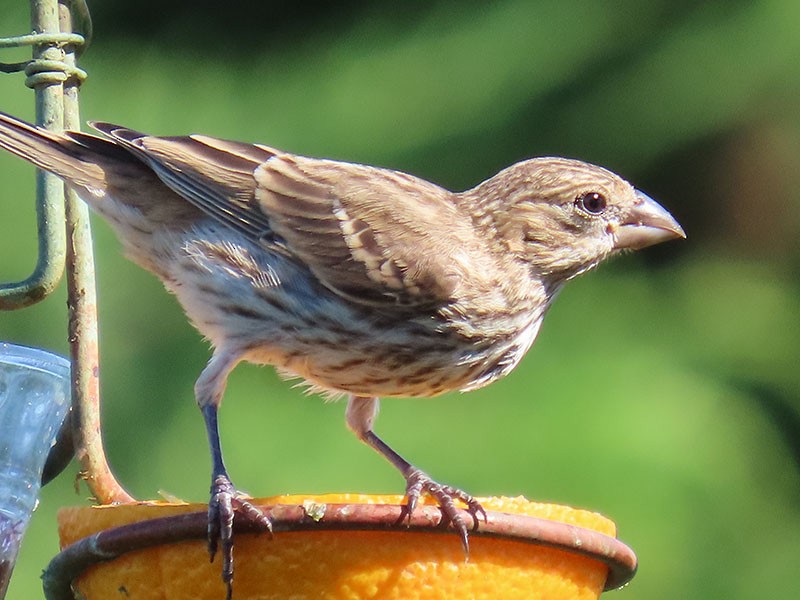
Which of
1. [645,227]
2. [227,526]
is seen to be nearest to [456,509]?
[227,526]

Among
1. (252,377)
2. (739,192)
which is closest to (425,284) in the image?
(252,377)

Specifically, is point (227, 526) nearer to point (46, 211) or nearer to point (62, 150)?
point (46, 211)

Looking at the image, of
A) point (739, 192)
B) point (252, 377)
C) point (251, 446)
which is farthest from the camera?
point (739, 192)

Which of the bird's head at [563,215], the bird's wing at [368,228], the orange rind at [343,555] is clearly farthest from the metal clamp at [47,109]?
the bird's head at [563,215]

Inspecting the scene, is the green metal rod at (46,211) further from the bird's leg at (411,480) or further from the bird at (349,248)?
the bird's leg at (411,480)

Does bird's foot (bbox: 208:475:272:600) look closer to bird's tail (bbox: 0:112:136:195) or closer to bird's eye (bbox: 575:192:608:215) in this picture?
bird's tail (bbox: 0:112:136:195)

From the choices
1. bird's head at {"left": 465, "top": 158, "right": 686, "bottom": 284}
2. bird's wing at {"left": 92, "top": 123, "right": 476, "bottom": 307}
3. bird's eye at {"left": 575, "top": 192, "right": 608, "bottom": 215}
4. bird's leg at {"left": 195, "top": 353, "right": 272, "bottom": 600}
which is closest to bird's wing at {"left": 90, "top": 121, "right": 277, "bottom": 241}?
bird's wing at {"left": 92, "top": 123, "right": 476, "bottom": 307}

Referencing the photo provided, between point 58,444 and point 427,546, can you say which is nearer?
point 427,546

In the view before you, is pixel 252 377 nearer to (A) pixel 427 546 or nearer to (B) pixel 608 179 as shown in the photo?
(B) pixel 608 179
